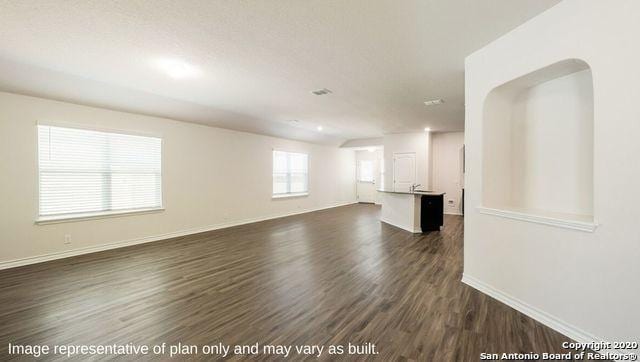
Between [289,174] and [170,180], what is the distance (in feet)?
12.4

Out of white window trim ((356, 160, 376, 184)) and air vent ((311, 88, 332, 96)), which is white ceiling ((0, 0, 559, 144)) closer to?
air vent ((311, 88, 332, 96))

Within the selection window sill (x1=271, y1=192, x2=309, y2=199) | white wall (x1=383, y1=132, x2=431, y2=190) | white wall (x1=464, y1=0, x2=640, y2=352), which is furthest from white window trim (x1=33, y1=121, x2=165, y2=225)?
white wall (x1=383, y1=132, x2=431, y2=190)

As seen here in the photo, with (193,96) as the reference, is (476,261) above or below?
below

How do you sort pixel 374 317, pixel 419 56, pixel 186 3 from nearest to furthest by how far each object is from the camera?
1. pixel 186 3
2. pixel 374 317
3. pixel 419 56

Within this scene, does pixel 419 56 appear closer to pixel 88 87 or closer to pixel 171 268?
pixel 171 268

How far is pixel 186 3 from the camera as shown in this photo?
6.75 ft

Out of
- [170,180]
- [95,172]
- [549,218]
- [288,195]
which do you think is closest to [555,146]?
[549,218]

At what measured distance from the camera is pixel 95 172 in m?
4.55

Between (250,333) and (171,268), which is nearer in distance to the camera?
(250,333)

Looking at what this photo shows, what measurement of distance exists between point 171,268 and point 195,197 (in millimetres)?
2608

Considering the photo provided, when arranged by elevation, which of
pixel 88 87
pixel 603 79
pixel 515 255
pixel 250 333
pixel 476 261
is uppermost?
pixel 88 87

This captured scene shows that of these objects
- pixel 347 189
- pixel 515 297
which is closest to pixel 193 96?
pixel 515 297

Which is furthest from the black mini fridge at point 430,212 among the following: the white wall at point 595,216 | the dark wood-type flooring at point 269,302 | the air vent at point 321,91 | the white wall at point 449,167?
the air vent at point 321,91

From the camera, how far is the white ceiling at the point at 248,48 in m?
2.14
